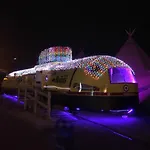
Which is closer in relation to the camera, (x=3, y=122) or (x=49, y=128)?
(x=49, y=128)

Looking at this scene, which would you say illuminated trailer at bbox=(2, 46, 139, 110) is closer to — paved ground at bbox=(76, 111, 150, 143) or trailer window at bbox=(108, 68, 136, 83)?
trailer window at bbox=(108, 68, 136, 83)

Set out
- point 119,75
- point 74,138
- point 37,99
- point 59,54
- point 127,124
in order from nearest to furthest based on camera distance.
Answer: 1. point 74,138
2. point 127,124
3. point 119,75
4. point 37,99
5. point 59,54

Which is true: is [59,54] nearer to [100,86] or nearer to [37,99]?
[37,99]

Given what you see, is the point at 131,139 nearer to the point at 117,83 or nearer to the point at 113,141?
the point at 113,141

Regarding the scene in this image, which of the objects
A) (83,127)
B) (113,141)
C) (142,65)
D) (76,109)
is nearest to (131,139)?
(113,141)

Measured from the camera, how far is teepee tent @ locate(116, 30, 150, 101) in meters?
15.7

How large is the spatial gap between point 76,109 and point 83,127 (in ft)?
10.6

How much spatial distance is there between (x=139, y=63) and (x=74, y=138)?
32.9ft

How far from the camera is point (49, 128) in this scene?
10.3m

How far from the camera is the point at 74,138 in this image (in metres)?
8.53

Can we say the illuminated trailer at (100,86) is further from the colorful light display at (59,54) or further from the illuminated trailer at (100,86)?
the colorful light display at (59,54)

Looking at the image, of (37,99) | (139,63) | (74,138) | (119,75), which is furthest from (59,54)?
(74,138)

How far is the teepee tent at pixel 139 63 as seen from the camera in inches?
619

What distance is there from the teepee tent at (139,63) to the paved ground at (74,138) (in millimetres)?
5423
